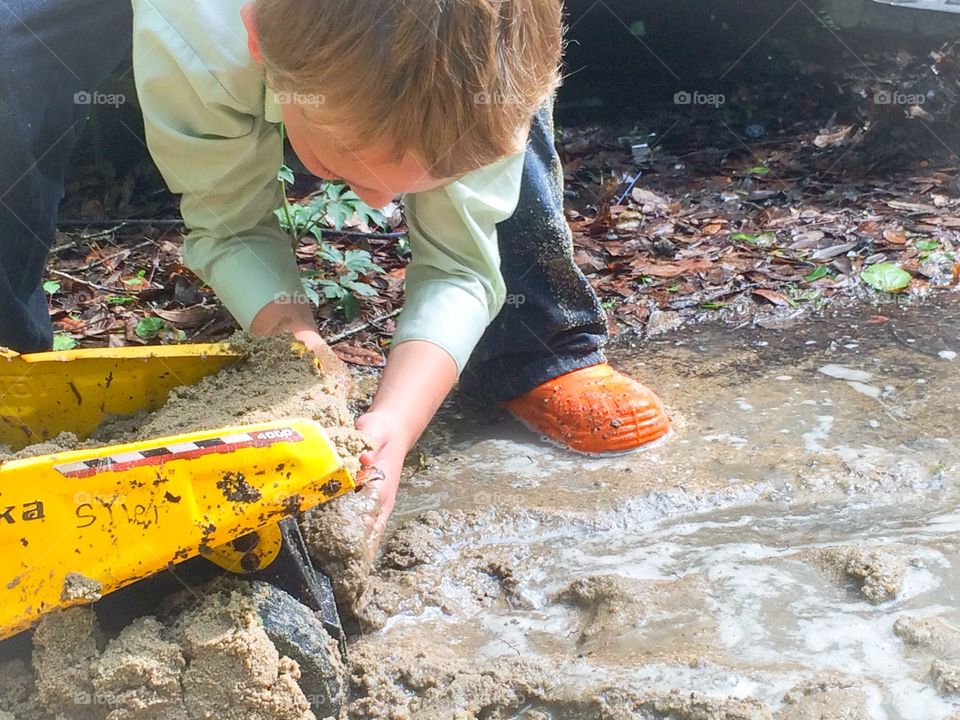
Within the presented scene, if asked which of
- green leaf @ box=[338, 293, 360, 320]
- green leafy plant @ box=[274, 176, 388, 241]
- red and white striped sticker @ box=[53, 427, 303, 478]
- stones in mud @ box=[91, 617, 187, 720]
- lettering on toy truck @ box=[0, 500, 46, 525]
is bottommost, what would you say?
green leaf @ box=[338, 293, 360, 320]

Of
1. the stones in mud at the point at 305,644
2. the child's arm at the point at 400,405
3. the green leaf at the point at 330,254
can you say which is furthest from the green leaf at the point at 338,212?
the stones in mud at the point at 305,644

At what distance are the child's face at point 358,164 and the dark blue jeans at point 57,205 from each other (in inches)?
27.6

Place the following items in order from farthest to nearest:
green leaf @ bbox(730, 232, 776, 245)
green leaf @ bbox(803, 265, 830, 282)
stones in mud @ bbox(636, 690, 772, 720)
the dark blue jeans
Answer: green leaf @ bbox(730, 232, 776, 245)
green leaf @ bbox(803, 265, 830, 282)
the dark blue jeans
stones in mud @ bbox(636, 690, 772, 720)

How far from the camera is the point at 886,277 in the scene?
10.6 feet

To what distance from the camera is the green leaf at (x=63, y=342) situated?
284 cm

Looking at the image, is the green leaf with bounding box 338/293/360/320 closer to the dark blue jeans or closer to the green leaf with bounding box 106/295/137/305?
the dark blue jeans

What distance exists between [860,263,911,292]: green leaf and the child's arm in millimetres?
1866

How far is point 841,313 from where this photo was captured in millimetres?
3047

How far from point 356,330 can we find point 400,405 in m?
1.22

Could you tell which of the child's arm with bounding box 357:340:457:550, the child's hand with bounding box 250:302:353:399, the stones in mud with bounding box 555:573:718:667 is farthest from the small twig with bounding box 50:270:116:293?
the stones in mud with bounding box 555:573:718:667

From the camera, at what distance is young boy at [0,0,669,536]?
1.36 m

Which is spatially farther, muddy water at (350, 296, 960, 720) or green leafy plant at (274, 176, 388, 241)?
green leafy plant at (274, 176, 388, 241)

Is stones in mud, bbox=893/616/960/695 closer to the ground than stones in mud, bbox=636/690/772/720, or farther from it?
farther from it

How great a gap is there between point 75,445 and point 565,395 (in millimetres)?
1206
